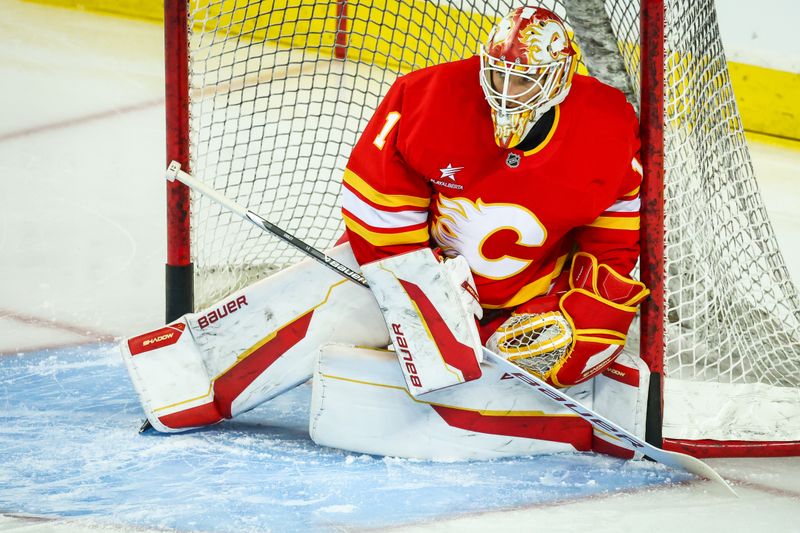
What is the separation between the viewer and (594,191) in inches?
77.4

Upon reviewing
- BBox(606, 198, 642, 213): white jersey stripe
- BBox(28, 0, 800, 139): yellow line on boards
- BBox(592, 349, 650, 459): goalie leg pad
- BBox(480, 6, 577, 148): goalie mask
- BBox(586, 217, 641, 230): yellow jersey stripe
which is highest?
BBox(28, 0, 800, 139): yellow line on boards

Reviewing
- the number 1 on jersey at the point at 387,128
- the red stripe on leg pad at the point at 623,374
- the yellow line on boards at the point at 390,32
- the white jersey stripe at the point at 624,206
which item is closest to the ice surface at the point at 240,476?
the red stripe on leg pad at the point at 623,374

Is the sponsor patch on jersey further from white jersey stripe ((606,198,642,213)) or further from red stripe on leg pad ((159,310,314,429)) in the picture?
red stripe on leg pad ((159,310,314,429))

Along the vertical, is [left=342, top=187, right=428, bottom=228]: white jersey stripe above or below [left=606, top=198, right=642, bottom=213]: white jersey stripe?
below

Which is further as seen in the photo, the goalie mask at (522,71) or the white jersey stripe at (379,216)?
the white jersey stripe at (379,216)

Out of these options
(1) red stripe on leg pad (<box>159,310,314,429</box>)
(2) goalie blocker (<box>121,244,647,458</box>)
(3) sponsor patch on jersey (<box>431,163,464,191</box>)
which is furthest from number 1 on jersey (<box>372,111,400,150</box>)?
(1) red stripe on leg pad (<box>159,310,314,429</box>)

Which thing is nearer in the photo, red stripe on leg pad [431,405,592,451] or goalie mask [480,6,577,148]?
goalie mask [480,6,577,148]

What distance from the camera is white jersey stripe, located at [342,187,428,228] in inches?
80.0

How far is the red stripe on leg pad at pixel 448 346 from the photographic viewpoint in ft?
6.63

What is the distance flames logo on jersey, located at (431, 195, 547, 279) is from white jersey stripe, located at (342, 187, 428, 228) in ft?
0.20

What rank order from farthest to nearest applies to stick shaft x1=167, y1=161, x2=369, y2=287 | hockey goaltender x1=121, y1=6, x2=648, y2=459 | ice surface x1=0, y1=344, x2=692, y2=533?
1. stick shaft x1=167, y1=161, x2=369, y2=287
2. hockey goaltender x1=121, y1=6, x2=648, y2=459
3. ice surface x1=0, y1=344, x2=692, y2=533

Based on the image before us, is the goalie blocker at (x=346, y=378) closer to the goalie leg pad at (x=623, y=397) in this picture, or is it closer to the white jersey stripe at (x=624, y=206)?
the goalie leg pad at (x=623, y=397)

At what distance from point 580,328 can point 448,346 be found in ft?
0.79

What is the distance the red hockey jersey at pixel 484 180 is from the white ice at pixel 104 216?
1.53 ft
